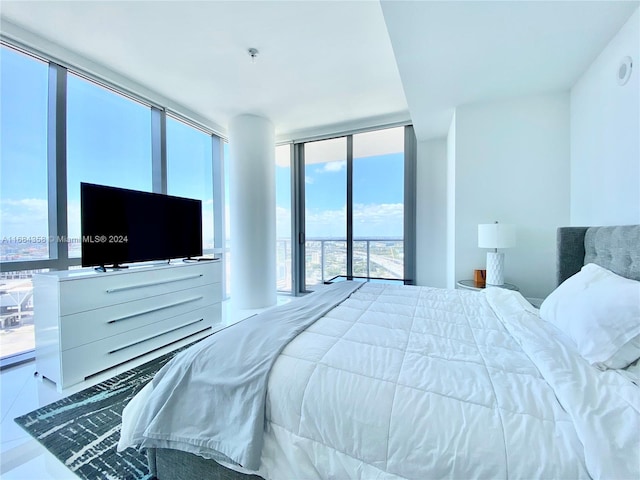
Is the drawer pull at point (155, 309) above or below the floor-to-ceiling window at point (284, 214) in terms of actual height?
below

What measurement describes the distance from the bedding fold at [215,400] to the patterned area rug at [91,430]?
0.30m

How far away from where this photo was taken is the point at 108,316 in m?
2.10

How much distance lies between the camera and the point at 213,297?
309 cm

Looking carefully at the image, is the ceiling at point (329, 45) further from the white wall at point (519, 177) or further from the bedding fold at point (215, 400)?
the bedding fold at point (215, 400)

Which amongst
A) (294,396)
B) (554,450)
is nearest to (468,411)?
(554,450)

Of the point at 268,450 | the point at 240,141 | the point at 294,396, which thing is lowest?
the point at 268,450

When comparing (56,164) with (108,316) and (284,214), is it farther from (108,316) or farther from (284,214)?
(284,214)

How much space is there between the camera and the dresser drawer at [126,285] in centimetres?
190

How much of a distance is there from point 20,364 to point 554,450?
3.63 m

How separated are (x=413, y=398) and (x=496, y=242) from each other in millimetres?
2045

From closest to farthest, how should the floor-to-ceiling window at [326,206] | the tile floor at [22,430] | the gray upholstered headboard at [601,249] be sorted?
A: the tile floor at [22,430]
the gray upholstered headboard at [601,249]
the floor-to-ceiling window at [326,206]

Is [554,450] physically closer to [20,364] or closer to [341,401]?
[341,401]

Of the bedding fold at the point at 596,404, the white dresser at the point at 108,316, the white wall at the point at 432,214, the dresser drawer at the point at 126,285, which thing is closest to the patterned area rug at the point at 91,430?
the white dresser at the point at 108,316

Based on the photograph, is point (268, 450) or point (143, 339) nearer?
point (268, 450)
